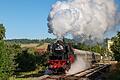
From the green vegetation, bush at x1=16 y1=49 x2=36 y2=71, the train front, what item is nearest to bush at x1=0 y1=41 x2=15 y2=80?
the green vegetation

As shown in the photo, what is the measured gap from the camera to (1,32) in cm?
2753

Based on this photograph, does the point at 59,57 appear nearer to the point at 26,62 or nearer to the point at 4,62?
the point at 4,62

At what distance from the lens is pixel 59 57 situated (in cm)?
3114

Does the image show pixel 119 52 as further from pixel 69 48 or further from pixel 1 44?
pixel 1 44

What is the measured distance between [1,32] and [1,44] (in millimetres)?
6329

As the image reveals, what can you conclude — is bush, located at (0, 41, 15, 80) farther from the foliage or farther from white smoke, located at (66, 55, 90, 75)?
the foliage

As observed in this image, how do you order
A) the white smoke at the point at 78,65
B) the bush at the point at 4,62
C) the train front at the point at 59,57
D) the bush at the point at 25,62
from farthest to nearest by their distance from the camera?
1. the bush at the point at 25,62
2. the white smoke at the point at 78,65
3. the train front at the point at 59,57
4. the bush at the point at 4,62

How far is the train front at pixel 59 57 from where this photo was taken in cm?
3064

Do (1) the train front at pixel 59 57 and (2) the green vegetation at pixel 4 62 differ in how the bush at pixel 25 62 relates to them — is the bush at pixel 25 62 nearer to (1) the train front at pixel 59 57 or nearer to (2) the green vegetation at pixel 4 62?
(1) the train front at pixel 59 57

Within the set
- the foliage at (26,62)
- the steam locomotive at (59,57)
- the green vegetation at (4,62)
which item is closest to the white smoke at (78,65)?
the steam locomotive at (59,57)

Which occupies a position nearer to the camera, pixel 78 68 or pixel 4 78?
pixel 4 78

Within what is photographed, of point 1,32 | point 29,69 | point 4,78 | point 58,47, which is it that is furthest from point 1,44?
point 29,69

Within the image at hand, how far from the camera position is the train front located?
3064 cm

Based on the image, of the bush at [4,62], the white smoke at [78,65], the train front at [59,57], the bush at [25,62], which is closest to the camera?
the bush at [4,62]
